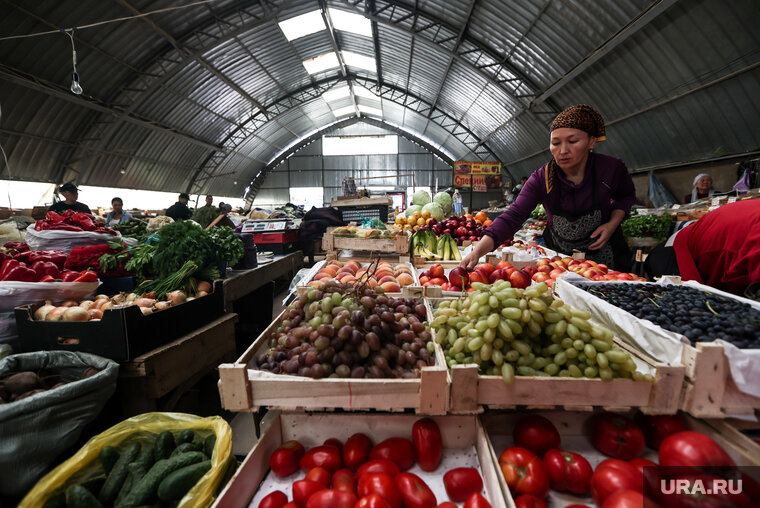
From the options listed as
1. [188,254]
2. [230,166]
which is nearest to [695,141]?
[188,254]

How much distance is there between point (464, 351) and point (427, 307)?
548 mm

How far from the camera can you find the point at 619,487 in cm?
113

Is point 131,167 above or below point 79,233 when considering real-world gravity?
above

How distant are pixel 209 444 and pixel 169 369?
2.97 feet

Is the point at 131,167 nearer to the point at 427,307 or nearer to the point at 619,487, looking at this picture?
the point at 427,307

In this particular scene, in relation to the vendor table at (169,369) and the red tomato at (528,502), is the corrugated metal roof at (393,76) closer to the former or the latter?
the red tomato at (528,502)

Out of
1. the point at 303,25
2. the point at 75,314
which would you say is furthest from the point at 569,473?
the point at 303,25

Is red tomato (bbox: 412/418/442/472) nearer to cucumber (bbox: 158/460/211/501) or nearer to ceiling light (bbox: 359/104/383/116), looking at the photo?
cucumber (bbox: 158/460/211/501)

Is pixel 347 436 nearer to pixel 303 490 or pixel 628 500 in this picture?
pixel 303 490

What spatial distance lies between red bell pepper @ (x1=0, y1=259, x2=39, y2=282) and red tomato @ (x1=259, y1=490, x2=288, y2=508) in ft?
8.41

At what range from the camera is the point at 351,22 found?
13641 mm

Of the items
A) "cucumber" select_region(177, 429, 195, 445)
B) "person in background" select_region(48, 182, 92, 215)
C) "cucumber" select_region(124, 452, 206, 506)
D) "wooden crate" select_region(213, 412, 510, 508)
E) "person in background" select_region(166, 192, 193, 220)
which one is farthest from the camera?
"person in background" select_region(166, 192, 193, 220)

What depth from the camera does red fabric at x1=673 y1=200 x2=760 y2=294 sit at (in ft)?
6.41

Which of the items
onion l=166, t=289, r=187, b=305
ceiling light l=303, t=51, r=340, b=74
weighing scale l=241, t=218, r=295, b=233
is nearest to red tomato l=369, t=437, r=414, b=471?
onion l=166, t=289, r=187, b=305
